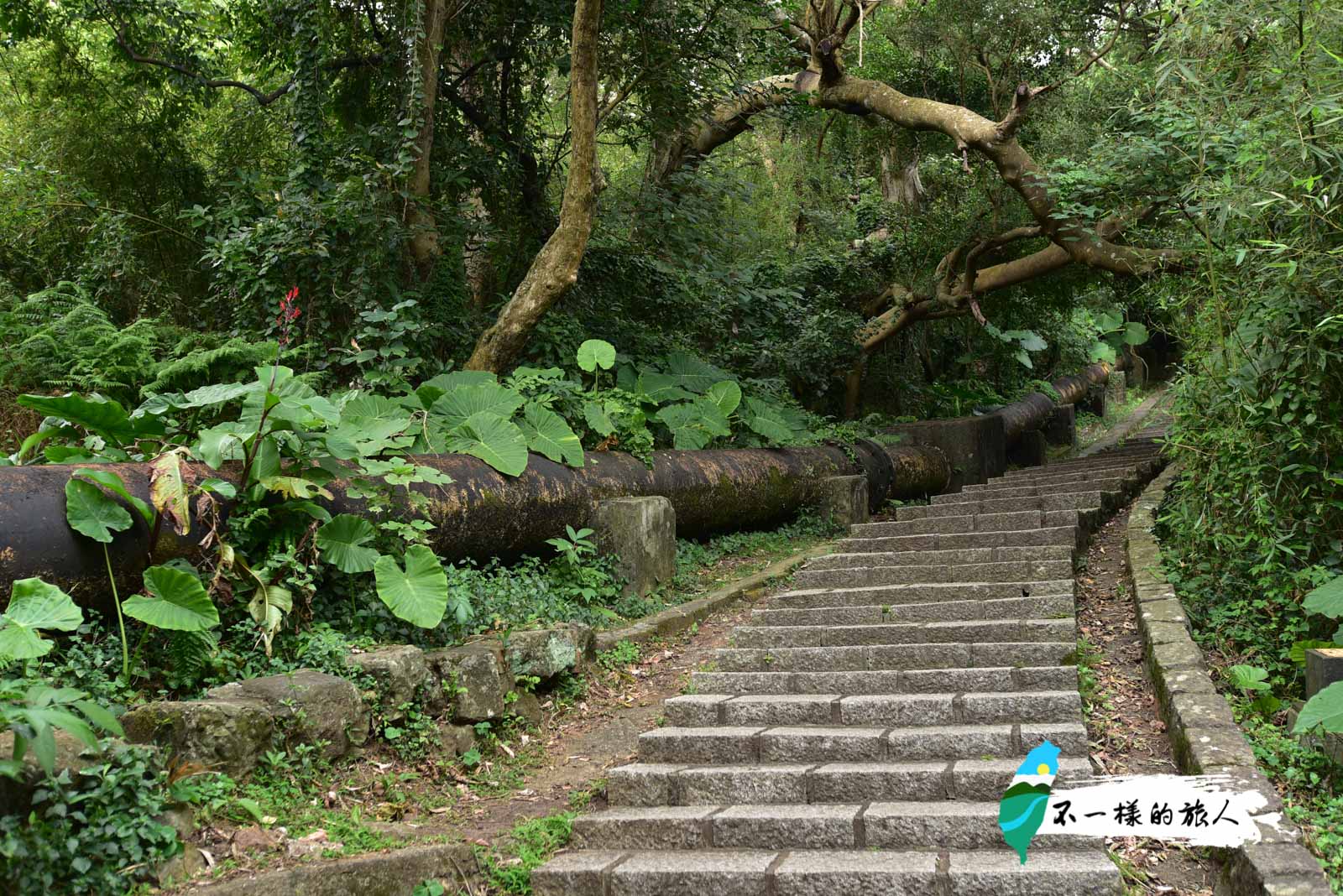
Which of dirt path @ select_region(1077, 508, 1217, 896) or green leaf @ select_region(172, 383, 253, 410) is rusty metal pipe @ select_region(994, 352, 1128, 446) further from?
green leaf @ select_region(172, 383, 253, 410)

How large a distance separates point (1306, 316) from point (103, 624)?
19.1 ft

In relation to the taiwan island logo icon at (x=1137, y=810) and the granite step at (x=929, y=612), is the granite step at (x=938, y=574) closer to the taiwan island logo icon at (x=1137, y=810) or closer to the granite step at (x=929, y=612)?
the granite step at (x=929, y=612)

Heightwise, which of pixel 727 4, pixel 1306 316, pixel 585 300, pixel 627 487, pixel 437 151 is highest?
pixel 727 4

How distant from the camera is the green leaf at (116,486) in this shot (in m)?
4.37

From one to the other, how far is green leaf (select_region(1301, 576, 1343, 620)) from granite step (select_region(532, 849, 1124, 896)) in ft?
5.32

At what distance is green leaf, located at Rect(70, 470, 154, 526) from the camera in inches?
172

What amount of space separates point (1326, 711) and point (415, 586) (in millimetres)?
3856

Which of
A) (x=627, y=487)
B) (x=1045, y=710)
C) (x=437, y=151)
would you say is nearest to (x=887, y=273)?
(x=437, y=151)

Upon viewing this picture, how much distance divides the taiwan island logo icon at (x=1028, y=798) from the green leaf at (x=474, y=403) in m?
4.16

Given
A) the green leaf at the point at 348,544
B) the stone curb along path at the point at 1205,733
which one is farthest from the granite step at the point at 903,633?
the green leaf at the point at 348,544

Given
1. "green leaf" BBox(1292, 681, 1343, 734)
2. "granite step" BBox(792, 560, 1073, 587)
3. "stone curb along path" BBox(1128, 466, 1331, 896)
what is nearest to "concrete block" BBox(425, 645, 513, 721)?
"granite step" BBox(792, 560, 1073, 587)

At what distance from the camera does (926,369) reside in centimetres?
1599

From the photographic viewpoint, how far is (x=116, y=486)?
14.4 ft

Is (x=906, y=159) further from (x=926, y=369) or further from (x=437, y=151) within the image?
(x=437, y=151)
